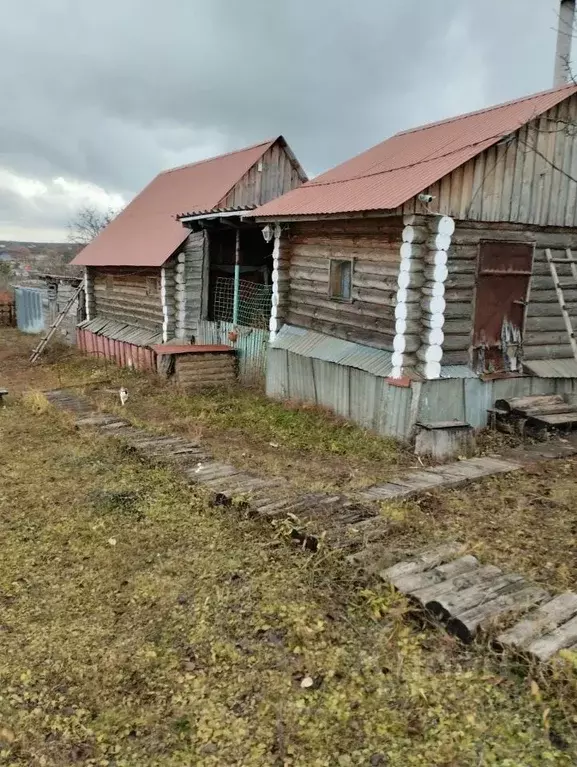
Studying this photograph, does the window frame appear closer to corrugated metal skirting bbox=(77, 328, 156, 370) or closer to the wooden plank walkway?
the wooden plank walkway

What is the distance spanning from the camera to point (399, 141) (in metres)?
12.0

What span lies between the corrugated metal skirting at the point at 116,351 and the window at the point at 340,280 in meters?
5.78

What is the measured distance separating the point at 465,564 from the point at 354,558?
3.15 ft

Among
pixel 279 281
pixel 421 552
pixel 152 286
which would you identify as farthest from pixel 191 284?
pixel 421 552

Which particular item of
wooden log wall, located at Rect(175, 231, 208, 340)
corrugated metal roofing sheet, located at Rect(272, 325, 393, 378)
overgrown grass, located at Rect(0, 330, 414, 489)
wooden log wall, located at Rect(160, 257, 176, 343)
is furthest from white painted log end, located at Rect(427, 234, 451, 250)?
wooden log wall, located at Rect(160, 257, 176, 343)

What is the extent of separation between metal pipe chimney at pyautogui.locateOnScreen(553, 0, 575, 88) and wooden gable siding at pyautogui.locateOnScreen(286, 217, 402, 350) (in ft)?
16.3

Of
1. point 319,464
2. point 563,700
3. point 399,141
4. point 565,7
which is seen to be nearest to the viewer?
point 563,700

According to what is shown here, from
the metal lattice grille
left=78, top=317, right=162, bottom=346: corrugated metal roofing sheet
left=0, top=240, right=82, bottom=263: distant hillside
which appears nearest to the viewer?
the metal lattice grille

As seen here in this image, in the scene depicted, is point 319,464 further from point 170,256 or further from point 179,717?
point 170,256

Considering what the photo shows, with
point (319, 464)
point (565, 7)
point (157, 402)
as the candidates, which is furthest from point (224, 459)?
point (565, 7)

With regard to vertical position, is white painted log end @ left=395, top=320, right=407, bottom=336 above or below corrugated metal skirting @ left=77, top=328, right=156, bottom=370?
above

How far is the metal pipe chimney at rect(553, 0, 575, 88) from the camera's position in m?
10.5

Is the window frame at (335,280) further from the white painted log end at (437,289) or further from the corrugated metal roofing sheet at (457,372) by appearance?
the corrugated metal roofing sheet at (457,372)

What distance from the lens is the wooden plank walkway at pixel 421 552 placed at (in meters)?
4.12
